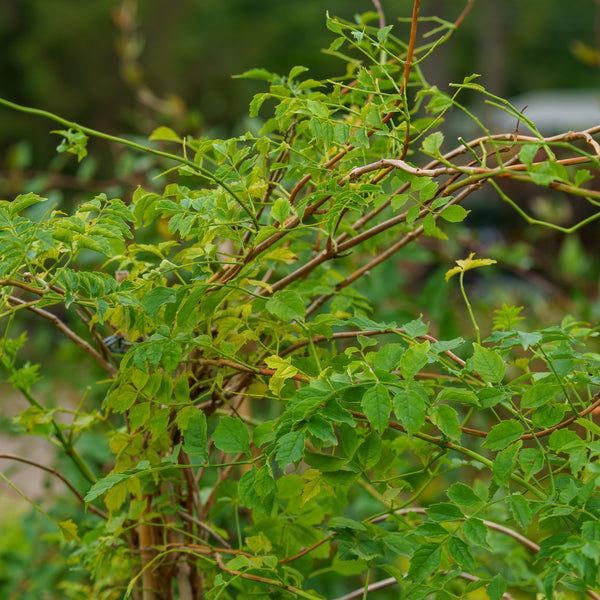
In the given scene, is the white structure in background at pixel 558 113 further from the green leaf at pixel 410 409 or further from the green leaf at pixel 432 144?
the green leaf at pixel 410 409

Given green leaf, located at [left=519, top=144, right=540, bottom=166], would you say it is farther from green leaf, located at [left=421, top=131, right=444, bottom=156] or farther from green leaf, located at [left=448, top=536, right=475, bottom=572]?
green leaf, located at [left=448, top=536, right=475, bottom=572]

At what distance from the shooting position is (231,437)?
0.64 meters

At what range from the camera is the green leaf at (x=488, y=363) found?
595 mm

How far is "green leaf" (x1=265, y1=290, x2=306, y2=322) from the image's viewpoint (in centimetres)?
61

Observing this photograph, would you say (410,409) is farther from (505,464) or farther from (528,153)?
(528,153)

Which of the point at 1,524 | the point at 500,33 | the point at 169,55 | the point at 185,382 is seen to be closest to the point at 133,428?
the point at 185,382

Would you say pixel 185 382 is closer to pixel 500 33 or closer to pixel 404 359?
pixel 404 359

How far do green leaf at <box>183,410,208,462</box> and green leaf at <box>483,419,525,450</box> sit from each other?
25 cm

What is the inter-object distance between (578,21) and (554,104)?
6445mm

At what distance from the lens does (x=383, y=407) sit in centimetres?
53

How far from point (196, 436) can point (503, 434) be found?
268mm

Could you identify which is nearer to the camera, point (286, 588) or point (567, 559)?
point (567, 559)

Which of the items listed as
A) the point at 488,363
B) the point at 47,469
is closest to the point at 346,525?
the point at 488,363

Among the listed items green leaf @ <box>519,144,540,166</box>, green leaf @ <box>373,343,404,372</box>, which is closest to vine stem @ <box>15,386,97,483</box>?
green leaf @ <box>373,343,404,372</box>
